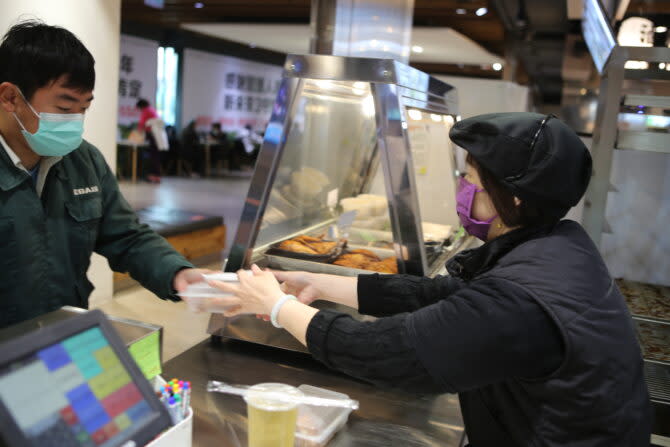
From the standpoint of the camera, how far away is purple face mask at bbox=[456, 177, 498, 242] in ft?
4.82

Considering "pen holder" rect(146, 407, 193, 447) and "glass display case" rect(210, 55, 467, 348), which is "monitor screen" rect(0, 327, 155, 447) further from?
"glass display case" rect(210, 55, 467, 348)

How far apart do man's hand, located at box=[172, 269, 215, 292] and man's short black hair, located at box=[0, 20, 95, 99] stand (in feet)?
2.07

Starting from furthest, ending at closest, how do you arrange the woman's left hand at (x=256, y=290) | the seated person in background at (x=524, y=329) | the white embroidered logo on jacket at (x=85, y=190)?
the white embroidered logo on jacket at (x=85, y=190) < the woman's left hand at (x=256, y=290) < the seated person in background at (x=524, y=329)

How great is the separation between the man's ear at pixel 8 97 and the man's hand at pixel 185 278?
0.66 metres

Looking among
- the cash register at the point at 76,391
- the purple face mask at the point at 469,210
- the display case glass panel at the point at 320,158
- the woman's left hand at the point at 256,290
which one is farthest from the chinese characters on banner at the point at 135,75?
the cash register at the point at 76,391

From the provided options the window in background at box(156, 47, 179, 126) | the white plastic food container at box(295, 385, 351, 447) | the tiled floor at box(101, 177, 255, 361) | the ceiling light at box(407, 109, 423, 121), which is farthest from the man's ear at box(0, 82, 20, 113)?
the window in background at box(156, 47, 179, 126)

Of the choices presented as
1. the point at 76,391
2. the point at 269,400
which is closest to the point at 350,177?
the point at 269,400

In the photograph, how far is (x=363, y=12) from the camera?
14.3 feet

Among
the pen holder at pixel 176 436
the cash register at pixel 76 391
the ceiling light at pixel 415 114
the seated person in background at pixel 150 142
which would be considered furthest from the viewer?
the seated person in background at pixel 150 142

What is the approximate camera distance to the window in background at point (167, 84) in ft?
47.7

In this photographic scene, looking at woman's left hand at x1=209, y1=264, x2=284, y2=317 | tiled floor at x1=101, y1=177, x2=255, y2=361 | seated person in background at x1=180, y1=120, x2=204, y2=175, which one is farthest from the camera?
seated person in background at x1=180, y1=120, x2=204, y2=175

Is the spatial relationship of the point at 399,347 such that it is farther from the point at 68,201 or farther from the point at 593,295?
the point at 68,201

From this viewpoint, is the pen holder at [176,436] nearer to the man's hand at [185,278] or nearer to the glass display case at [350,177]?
the man's hand at [185,278]

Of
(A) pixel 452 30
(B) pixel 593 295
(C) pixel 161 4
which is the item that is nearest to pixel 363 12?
(B) pixel 593 295
